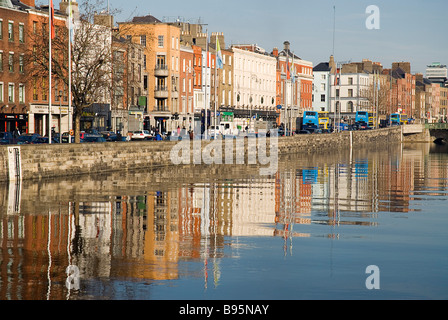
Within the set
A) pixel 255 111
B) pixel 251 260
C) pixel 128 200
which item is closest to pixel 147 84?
pixel 255 111

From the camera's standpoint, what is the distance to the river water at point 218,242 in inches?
665

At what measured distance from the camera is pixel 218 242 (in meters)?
22.9

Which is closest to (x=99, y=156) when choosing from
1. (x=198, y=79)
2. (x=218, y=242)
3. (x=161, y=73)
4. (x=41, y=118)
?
(x=218, y=242)

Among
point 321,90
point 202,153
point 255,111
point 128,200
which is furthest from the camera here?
point 321,90

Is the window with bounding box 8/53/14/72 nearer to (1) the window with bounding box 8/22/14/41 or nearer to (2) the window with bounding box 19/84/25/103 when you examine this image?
(1) the window with bounding box 8/22/14/41

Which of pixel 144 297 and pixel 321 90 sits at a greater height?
pixel 321 90

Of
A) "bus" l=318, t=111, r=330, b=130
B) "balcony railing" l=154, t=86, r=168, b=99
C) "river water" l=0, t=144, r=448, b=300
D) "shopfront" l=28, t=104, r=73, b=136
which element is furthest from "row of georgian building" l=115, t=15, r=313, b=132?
"river water" l=0, t=144, r=448, b=300

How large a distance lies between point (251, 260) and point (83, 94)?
4186 cm

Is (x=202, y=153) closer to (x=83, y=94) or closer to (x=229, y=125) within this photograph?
(x=83, y=94)

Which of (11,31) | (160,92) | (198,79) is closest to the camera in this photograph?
(11,31)

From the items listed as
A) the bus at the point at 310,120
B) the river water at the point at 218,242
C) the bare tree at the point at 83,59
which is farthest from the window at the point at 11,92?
the bus at the point at 310,120

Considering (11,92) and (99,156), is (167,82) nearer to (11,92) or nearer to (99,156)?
(11,92)

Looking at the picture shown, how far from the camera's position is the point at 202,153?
218 ft
